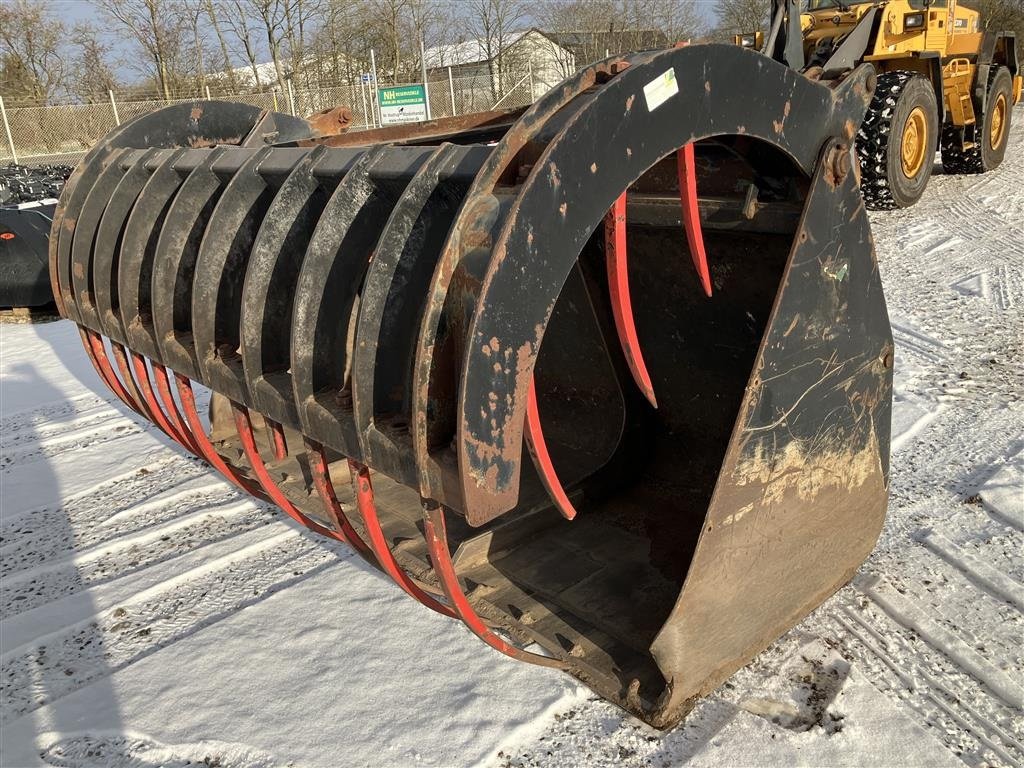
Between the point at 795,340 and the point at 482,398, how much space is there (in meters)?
0.92

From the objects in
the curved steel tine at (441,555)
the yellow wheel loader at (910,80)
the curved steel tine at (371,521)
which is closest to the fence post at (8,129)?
the yellow wheel loader at (910,80)

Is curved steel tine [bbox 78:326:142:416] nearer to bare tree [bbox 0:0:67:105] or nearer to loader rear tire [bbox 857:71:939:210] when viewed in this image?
loader rear tire [bbox 857:71:939:210]

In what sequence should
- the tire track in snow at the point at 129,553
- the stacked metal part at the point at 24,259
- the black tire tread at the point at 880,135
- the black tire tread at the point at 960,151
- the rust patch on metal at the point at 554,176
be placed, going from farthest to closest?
the black tire tread at the point at 960,151 → the black tire tread at the point at 880,135 → the stacked metal part at the point at 24,259 → the tire track in snow at the point at 129,553 → the rust patch on metal at the point at 554,176

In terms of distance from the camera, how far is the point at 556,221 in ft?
4.91

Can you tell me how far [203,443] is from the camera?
278 centimetres

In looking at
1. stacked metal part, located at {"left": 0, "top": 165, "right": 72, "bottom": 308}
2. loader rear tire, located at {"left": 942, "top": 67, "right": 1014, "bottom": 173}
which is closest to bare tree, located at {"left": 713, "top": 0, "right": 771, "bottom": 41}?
loader rear tire, located at {"left": 942, "top": 67, "right": 1014, "bottom": 173}

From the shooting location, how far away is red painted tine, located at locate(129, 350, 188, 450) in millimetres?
2901

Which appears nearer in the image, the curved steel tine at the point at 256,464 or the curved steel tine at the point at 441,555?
the curved steel tine at the point at 441,555

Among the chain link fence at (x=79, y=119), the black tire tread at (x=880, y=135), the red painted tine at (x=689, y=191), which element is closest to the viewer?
the red painted tine at (x=689, y=191)

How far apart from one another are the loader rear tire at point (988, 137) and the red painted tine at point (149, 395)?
32.7 ft

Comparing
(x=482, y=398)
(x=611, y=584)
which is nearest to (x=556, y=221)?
(x=482, y=398)

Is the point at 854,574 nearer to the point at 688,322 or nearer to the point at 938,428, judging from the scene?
the point at 688,322

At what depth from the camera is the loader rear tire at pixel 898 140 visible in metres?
7.89

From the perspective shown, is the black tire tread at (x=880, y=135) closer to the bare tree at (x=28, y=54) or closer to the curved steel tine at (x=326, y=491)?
the curved steel tine at (x=326, y=491)
